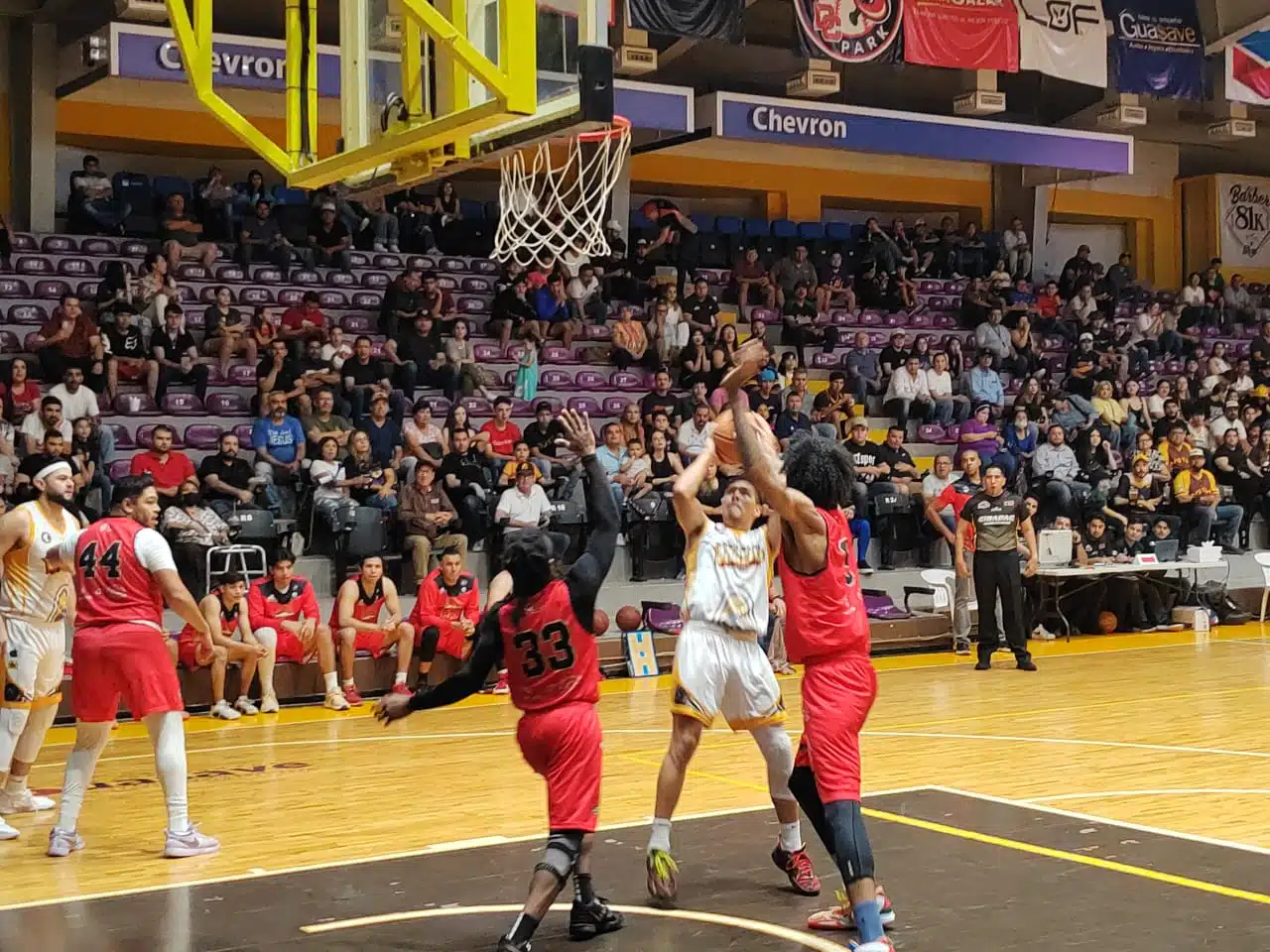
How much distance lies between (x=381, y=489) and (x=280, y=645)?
94.1 inches

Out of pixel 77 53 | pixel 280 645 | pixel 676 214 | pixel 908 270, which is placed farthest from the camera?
pixel 908 270

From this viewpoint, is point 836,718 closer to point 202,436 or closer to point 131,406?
point 202,436

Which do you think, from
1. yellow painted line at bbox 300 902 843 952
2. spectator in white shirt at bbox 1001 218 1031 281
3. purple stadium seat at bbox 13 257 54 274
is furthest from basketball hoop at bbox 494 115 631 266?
spectator in white shirt at bbox 1001 218 1031 281

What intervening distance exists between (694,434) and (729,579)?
9850mm

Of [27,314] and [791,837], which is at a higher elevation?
[27,314]

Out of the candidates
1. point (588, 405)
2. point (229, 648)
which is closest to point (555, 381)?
point (588, 405)

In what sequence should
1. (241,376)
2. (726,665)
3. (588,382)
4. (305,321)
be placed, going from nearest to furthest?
(726,665), (241,376), (305,321), (588,382)

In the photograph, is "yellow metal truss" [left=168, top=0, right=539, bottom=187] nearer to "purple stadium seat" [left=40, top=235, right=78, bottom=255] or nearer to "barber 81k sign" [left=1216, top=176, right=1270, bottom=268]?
"purple stadium seat" [left=40, top=235, right=78, bottom=255]

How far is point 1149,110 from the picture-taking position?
85.5 ft

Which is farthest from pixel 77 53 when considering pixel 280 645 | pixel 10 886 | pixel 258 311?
pixel 10 886

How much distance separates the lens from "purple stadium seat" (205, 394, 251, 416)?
52.2 feet

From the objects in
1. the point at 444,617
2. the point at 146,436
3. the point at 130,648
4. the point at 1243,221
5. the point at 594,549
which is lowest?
the point at 444,617

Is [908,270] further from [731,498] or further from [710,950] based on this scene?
[710,950]

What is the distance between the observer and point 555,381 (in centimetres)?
1827
